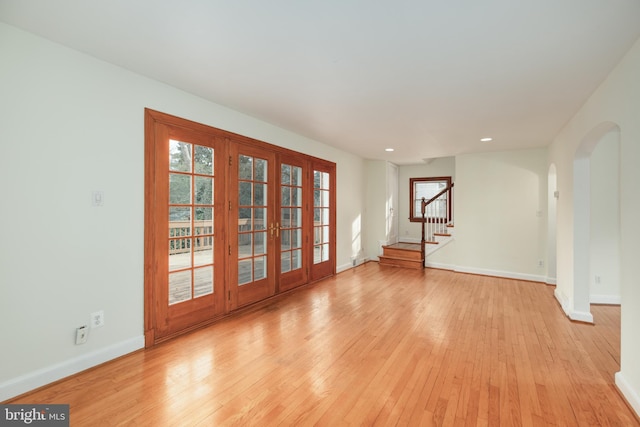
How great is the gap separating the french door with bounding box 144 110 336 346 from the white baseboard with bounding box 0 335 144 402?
187mm

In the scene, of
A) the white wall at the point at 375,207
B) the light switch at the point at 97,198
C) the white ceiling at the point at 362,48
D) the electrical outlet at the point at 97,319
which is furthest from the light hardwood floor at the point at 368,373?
the white wall at the point at 375,207

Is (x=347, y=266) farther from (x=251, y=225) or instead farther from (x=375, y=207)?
(x=251, y=225)

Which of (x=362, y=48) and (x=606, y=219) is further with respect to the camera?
(x=606, y=219)

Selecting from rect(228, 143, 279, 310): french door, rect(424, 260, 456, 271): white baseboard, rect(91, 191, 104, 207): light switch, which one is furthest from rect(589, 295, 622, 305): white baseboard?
rect(91, 191, 104, 207): light switch

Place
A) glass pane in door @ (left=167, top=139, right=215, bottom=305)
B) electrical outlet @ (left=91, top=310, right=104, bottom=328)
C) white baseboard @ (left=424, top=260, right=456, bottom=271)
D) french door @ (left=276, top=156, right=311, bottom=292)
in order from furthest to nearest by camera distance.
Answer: white baseboard @ (left=424, top=260, right=456, bottom=271) < french door @ (left=276, top=156, right=311, bottom=292) < glass pane in door @ (left=167, top=139, right=215, bottom=305) < electrical outlet @ (left=91, top=310, right=104, bottom=328)

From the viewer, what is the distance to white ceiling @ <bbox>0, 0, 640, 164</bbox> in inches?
69.4

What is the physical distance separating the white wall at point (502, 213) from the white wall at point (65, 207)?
5.80 metres

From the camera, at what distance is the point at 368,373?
7.91 feet

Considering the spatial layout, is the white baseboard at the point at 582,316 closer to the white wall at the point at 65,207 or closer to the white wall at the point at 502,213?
the white wall at the point at 502,213

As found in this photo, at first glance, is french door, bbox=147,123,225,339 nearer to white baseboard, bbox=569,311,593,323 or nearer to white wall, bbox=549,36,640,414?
white wall, bbox=549,36,640,414

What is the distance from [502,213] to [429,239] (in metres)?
1.82

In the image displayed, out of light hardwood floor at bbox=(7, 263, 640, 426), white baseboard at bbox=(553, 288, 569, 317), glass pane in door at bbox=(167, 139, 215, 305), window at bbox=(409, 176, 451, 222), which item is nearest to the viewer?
light hardwood floor at bbox=(7, 263, 640, 426)

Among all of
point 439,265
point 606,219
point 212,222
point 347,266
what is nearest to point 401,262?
point 439,265

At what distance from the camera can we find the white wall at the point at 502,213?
5.53m
